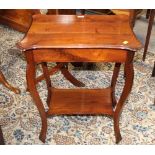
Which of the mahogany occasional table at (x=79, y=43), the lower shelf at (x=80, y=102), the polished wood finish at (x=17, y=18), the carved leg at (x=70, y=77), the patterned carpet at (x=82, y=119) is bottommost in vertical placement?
the patterned carpet at (x=82, y=119)

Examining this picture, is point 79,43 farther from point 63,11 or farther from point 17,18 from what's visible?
point 17,18

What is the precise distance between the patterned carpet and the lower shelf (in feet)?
0.41

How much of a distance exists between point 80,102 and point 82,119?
0.13m

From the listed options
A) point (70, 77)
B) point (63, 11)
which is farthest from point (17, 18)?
point (70, 77)

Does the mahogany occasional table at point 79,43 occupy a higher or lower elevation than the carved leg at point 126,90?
higher

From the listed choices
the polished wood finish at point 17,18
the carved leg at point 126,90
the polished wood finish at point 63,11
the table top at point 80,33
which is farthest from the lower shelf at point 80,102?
the polished wood finish at point 17,18

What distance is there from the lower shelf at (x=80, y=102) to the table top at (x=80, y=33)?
0.56m

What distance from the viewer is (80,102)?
5.29ft

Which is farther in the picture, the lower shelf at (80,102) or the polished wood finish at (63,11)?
the polished wood finish at (63,11)

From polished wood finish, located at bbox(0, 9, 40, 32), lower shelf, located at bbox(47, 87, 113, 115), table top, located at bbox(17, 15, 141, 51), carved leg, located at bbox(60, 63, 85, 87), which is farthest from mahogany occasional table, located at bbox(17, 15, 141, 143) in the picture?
polished wood finish, located at bbox(0, 9, 40, 32)

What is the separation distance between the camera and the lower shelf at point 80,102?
1.55 metres

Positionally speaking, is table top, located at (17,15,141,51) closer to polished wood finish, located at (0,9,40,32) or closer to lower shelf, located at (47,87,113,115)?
lower shelf, located at (47,87,113,115)

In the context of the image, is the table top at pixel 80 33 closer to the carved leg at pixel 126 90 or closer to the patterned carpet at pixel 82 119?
the carved leg at pixel 126 90

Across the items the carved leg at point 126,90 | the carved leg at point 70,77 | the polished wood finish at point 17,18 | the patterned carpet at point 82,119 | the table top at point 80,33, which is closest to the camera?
the table top at point 80,33
